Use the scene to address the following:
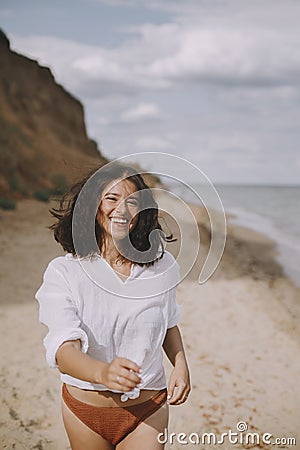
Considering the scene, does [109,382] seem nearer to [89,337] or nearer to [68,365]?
[68,365]

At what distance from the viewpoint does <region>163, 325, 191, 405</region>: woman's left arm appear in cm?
174

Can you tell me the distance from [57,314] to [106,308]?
140 mm

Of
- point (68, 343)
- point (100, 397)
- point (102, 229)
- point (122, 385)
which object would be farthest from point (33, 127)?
point (122, 385)

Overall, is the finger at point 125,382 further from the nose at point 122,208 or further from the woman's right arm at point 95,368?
the nose at point 122,208

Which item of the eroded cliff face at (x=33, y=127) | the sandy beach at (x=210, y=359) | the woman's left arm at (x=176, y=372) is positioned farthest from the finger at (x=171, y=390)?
the eroded cliff face at (x=33, y=127)

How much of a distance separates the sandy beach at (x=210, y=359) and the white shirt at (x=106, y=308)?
2223 mm

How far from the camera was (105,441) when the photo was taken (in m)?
1.82

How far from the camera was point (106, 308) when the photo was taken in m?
1.67

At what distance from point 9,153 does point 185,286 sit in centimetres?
1262

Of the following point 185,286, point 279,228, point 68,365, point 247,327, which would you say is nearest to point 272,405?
point 247,327

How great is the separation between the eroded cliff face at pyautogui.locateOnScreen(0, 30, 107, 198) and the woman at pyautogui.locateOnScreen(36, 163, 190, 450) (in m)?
14.7

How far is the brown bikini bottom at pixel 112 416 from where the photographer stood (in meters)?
1.78

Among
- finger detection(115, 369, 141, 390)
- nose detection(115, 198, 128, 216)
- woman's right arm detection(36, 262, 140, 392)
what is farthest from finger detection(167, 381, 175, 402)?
nose detection(115, 198, 128, 216)

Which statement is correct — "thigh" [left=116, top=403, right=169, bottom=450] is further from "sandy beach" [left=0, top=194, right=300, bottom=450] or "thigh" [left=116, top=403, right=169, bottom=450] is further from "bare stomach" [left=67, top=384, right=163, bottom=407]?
"sandy beach" [left=0, top=194, right=300, bottom=450]
